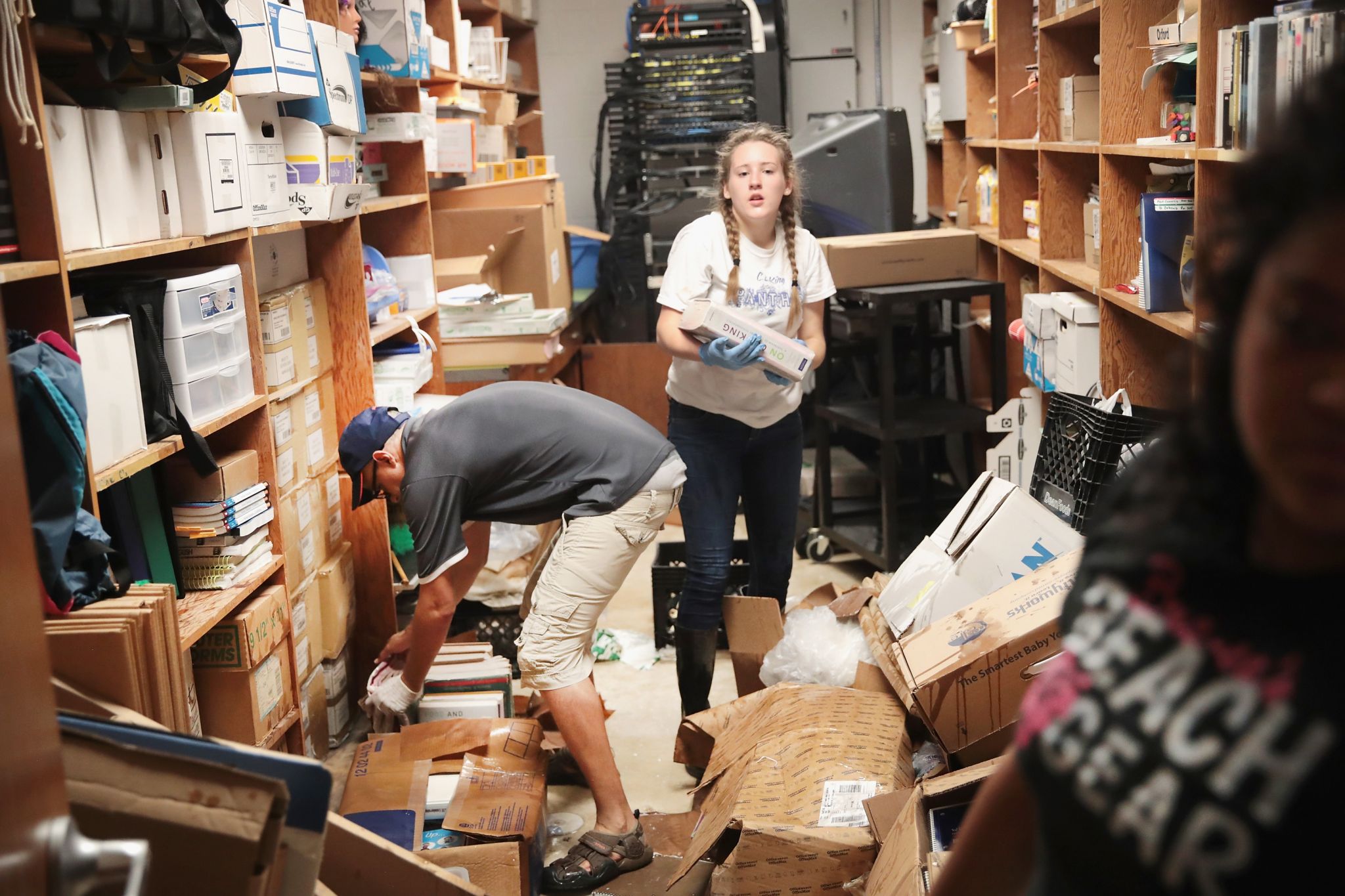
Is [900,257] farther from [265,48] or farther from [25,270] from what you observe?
[25,270]

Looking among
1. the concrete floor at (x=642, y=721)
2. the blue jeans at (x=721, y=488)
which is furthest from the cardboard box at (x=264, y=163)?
the concrete floor at (x=642, y=721)

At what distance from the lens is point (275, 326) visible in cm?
293

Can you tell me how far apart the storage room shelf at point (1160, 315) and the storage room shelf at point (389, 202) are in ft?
6.59

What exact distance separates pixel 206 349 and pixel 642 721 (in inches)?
59.4

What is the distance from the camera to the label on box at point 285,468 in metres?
2.87

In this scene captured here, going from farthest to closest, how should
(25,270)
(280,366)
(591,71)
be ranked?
(591,71), (280,366), (25,270)

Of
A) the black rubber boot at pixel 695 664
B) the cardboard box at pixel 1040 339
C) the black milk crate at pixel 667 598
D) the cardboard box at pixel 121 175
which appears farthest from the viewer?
the black milk crate at pixel 667 598

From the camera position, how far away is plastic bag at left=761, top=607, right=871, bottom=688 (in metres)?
2.81

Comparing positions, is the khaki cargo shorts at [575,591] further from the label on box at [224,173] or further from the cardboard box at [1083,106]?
the cardboard box at [1083,106]

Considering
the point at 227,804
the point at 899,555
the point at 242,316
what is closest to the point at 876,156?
the point at 899,555

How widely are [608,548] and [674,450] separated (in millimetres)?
287

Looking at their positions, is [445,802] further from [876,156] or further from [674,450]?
[876,156]

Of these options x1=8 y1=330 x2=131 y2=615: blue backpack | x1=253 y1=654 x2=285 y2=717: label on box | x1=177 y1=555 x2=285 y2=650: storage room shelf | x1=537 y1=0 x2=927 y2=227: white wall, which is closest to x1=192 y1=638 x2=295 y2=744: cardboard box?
x1=253 y1=654 x2=285 y2=717: label on box

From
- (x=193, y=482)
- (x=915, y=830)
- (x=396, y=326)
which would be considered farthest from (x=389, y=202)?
(x=915, y=830)
